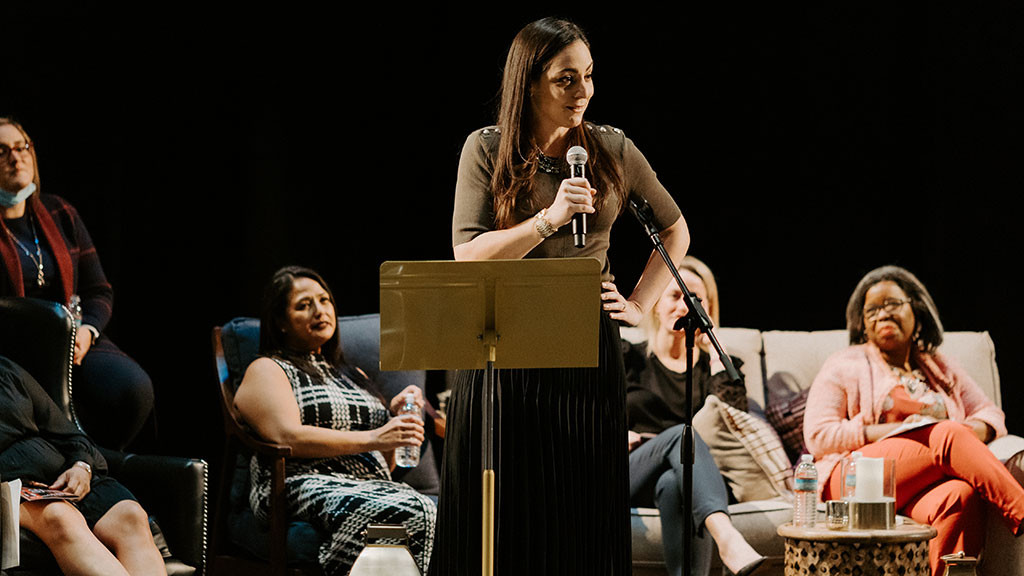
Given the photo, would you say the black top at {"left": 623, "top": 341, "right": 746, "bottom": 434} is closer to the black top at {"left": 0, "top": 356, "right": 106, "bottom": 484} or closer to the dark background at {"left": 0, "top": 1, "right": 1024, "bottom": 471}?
the dark background at {"left": 0, "top": 1, "right": 1024, "bottom": 471}

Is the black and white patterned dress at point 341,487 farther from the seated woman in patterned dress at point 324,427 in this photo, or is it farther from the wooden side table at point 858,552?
the wooden side table at point 858,552

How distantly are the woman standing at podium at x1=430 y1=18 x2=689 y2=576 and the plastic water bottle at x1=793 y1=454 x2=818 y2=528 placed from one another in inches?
56.7

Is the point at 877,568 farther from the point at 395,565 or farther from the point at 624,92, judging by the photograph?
the point at 624,92

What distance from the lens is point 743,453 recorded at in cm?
390

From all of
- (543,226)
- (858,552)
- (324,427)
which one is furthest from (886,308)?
(543,226)

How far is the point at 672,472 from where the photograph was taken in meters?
3.63

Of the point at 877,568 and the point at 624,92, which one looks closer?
the point at 877,568

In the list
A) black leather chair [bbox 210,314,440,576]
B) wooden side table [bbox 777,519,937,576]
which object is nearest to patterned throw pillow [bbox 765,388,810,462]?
wooden side table [bbox 777,519,937,576]

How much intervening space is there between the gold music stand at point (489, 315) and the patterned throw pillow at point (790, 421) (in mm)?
2530

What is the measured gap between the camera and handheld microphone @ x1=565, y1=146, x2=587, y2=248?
2.00 metres

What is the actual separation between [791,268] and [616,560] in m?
2.93

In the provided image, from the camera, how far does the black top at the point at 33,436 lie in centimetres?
287

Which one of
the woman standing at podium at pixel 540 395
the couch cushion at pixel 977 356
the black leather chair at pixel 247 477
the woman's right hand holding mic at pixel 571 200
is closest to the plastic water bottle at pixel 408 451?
the black leather chair at pixel 247 477

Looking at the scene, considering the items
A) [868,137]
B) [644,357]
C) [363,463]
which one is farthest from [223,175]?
[868,137]
